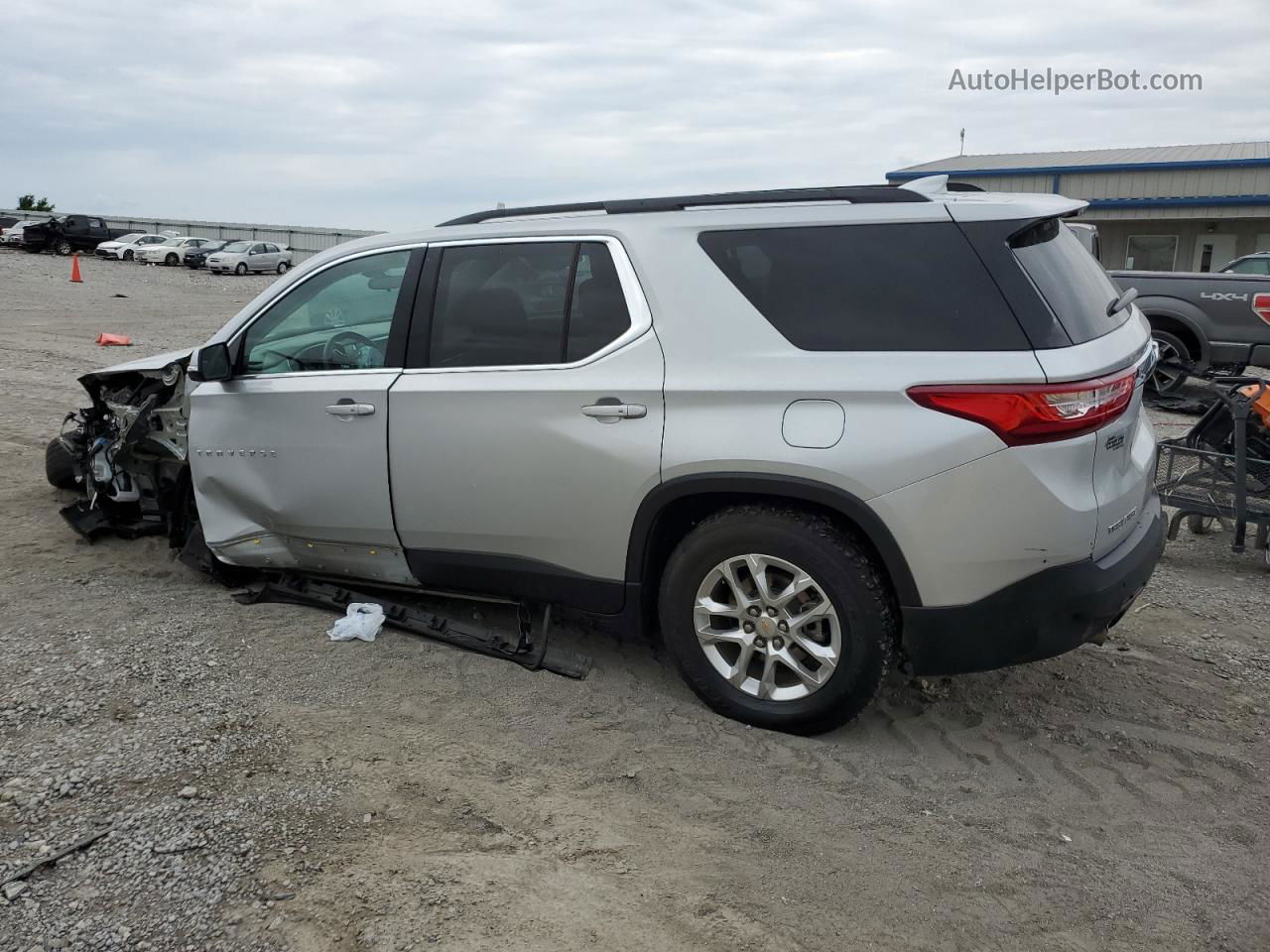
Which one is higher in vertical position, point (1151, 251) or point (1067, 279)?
point (1151, 251)

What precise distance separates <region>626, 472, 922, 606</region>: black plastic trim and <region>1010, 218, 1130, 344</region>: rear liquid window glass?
34.2 inches

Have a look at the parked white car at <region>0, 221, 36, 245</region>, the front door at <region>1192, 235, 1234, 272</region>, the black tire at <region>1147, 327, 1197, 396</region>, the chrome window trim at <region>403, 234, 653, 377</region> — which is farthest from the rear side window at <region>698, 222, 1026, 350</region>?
the parked white car at <region>0, 221, 36, 245</region>

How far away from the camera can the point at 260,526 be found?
4.89 metres

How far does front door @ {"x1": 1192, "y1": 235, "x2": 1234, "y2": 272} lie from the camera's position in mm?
28016

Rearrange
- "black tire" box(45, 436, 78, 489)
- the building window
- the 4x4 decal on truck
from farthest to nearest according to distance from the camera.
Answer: the building window, the 4x4 decal on truck, "black tire" box(45, 436, 78, 489)

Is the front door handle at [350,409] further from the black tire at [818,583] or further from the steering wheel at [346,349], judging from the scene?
the black tire at [818,583]

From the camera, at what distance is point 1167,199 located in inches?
1103

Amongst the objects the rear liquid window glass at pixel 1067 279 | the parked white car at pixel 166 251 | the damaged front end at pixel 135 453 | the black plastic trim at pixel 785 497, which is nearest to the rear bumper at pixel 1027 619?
the black plastic trim at pixel 785 497

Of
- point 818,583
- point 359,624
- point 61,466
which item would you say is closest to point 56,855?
point 359,624

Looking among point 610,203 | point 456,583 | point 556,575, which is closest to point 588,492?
point 556,575

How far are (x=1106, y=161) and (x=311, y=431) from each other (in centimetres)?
3206

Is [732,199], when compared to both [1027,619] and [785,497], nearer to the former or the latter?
[785,497]

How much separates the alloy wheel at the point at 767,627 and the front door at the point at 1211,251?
29053 mm

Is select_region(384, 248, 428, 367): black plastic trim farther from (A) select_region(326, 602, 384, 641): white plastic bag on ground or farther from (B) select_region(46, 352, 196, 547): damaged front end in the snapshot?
(B) select_region(46, 352, 196, 547): damaged front end
